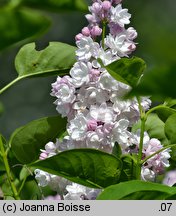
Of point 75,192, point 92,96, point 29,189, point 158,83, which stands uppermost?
point 158,83

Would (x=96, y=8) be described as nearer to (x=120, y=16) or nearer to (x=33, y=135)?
(x=120, y=16)

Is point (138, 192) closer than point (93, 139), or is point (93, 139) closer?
point (138, 192)

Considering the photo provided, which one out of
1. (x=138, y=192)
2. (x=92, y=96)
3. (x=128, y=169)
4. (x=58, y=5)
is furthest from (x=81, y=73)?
(x=58, y=5)

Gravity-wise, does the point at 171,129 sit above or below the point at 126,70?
below

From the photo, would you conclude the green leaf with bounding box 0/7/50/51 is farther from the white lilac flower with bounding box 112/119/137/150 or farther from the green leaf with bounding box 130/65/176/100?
the white lilac flower with bounding box 112/119/137/150

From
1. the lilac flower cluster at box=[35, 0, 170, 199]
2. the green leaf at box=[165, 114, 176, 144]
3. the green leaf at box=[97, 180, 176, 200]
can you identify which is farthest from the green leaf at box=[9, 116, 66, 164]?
the green leaf at box=[97, 180, 176, 200]

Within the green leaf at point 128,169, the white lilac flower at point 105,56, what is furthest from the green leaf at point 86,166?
the white lilac flower at point 105,56
